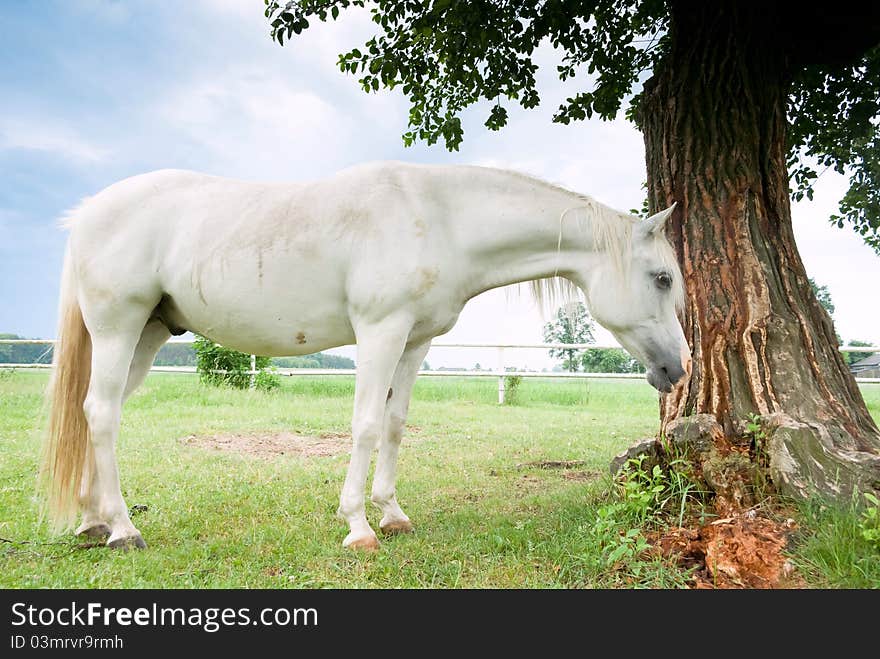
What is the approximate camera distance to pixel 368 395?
3.40 meters

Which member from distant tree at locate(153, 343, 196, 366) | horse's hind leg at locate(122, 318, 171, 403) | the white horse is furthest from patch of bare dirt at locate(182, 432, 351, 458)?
distant tree at locate(153, 343, 196, 366)

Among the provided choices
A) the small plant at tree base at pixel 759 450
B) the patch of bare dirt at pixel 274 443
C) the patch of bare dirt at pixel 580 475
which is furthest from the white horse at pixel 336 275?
the patch of bare dirt at pixel 274 443

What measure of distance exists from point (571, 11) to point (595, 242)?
143 inches

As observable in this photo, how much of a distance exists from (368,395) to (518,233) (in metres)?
1.32

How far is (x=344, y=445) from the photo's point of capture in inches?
298

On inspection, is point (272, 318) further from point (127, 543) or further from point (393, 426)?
point (127, 543)

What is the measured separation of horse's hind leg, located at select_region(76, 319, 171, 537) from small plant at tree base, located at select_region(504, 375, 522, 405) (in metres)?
9.30

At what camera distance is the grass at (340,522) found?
2.92 metres

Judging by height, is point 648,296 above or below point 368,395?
above

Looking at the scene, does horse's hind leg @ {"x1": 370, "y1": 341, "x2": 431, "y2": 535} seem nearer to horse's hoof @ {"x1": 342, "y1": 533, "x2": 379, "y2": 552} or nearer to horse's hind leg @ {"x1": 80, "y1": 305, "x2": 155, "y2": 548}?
horse's hoof @ {"x1": 342, "y1": 533, "x2": 379, "y2": 552}

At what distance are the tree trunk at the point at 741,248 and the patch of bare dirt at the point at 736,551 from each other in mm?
371

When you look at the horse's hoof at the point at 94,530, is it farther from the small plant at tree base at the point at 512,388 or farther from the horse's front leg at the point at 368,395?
the small plant at tree base at the point at 512,388

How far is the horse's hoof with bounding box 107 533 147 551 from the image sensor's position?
3452 millimetres

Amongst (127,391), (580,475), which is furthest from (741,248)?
(127,391)
